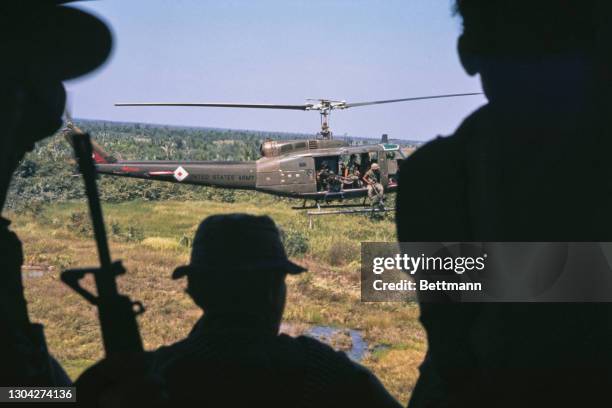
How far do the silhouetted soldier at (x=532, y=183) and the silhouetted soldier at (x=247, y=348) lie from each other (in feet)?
0.84

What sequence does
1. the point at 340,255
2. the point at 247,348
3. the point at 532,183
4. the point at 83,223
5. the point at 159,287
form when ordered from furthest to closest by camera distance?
the point at 340,255 < the point at 83,223 < the point at 159,287 < the point at 247,348 < the point at 532,183

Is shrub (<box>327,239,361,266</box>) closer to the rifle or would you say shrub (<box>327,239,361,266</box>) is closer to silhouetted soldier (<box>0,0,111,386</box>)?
silhouetted soldier (<box>0,0,111,386</box>)

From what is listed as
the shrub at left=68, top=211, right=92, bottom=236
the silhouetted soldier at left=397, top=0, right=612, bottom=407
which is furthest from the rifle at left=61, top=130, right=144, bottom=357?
the silhouetted soldier at left=397, top=0, right=612, bottom=407

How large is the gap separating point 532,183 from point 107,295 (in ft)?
2.95

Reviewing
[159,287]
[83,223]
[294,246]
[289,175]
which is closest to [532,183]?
[159,287]

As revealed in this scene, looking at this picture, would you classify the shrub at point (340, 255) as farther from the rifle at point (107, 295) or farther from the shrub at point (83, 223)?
the rifle at point (107, 295)

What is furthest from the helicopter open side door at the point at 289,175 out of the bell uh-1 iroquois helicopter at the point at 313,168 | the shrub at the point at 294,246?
the shrub at the point at 294,246

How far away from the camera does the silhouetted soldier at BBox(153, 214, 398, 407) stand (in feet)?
4.69

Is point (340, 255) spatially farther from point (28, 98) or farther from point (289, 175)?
point (28, 98)

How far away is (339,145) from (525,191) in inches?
535

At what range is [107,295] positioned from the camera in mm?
1331

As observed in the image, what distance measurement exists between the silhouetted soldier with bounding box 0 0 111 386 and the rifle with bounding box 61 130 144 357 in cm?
19

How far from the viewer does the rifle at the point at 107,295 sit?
4.26 feet

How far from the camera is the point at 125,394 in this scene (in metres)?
1.23
